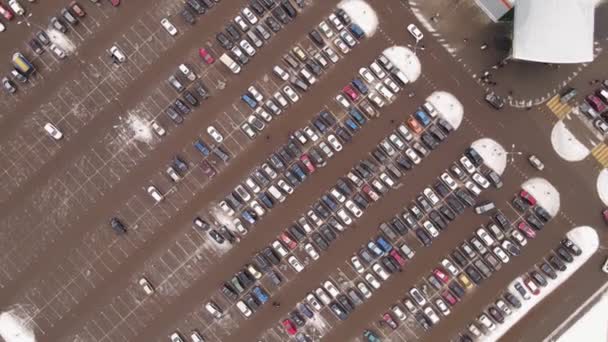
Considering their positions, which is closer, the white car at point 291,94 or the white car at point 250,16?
the white car at point 291,94

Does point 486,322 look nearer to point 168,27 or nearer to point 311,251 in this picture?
point 311,251

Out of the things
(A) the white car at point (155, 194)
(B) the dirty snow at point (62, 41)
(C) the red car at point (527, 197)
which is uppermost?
(C) the red car at point (527, 197)

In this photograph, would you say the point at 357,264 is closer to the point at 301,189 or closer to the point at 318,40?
the point at 301,189

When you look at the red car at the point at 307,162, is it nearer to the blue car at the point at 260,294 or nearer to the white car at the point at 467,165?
the blue car at the point at 260,294

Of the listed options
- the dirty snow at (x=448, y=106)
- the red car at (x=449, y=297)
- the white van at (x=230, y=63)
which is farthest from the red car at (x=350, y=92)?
the red car at (x=449, y=297)

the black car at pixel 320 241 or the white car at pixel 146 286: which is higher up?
the black car at pixel 320 241

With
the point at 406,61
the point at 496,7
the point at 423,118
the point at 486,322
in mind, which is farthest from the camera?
the point at 406,61

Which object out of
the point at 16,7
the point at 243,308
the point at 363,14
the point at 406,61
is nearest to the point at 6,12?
the point at 16,7
